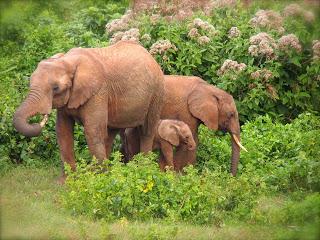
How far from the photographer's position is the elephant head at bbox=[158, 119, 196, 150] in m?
12.7

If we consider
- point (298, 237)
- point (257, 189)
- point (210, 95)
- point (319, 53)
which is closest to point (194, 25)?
point (210, 95)

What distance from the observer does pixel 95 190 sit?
32.1ft

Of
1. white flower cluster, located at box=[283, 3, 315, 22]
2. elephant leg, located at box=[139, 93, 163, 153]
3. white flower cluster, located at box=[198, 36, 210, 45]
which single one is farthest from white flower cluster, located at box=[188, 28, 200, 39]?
white flower cluster, located at box=[283, 3, 315, 22]

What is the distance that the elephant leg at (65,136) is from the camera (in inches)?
467

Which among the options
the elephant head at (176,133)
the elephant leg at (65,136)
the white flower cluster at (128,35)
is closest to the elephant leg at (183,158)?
the elephant head at (176,133)

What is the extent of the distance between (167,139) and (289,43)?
2.95 m

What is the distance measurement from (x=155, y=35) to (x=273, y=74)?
207 centimetres

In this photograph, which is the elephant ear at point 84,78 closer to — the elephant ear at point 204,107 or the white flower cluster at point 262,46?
the elephant ear at point 204,107

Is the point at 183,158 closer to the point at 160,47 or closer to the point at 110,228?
the point at 160,47

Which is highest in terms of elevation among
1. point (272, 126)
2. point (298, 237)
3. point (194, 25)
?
point (298, 237)

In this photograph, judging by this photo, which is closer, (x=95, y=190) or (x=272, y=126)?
(x=95, y=190)

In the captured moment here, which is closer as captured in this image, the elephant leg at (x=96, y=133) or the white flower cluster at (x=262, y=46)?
the elephant leg at (x=96, y=133)

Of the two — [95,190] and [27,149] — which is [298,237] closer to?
[95,190]

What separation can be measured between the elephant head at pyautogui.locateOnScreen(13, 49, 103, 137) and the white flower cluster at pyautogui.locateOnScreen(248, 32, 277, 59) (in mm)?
3668
